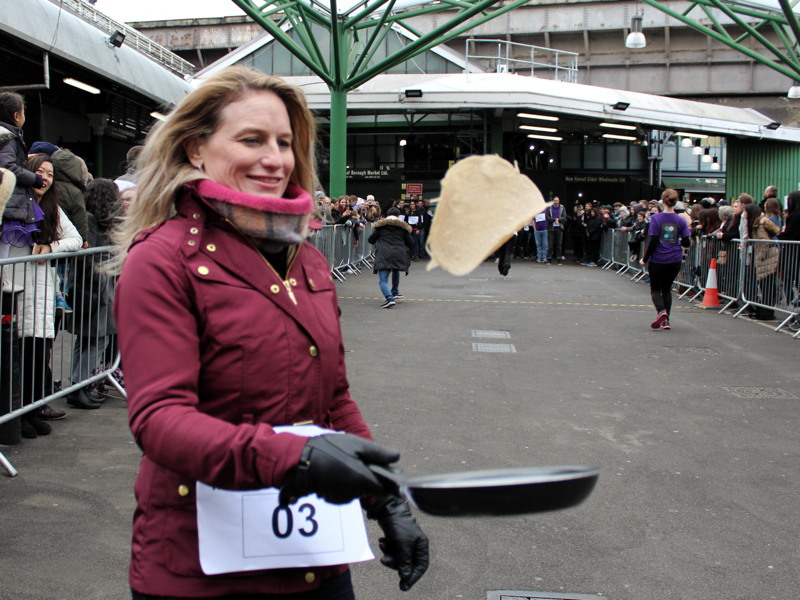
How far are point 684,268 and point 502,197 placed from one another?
16.6m

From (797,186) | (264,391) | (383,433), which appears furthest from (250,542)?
(797,186)

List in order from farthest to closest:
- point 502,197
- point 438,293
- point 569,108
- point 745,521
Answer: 1. point 569,108
2. point 438,293
3. point 745,521
4. point 502,197

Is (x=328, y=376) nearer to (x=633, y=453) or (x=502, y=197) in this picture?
(x=502, y=197)

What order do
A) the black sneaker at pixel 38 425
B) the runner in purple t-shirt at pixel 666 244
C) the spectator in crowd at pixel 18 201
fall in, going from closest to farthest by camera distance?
the spectator in crowd at pixel 18 201, the black sneaker at pixel 38 425, the runner in purple t-shirt at pixel 666 244

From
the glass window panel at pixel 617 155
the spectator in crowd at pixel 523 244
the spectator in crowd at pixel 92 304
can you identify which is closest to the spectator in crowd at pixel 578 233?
the spectator in crowd at pixel 523 244

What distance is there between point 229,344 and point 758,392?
721 cm

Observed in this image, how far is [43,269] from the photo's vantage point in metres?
5.91

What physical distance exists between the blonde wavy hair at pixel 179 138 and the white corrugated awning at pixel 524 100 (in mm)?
24551

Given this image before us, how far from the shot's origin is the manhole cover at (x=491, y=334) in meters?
10.9

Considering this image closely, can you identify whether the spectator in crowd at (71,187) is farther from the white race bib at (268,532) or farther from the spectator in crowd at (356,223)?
the spectator in crowd at (356,223)

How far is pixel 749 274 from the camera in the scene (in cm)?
1354

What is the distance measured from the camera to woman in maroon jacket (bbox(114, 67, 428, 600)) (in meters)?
1.53

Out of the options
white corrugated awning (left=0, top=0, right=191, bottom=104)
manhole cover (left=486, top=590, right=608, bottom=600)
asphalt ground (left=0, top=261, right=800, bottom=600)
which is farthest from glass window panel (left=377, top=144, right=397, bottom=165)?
manhole cover (left=486, top=590, right=608, bottom=600)

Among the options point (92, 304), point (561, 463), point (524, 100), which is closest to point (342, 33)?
point (524, 100)
